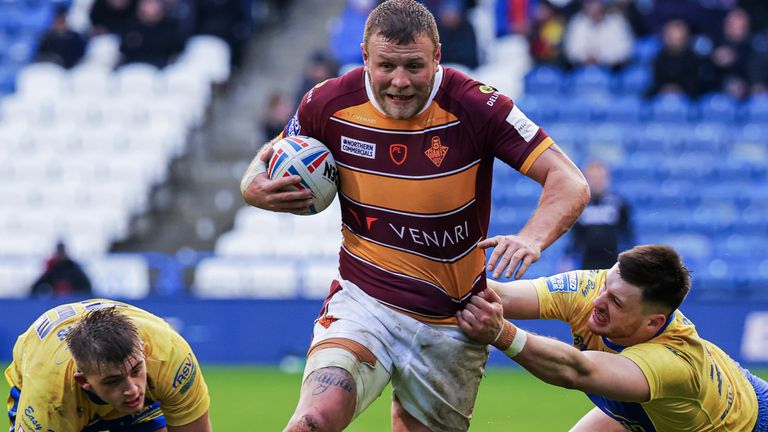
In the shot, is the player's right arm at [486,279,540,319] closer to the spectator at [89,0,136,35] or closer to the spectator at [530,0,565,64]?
the spectator at [530,0,565,64]

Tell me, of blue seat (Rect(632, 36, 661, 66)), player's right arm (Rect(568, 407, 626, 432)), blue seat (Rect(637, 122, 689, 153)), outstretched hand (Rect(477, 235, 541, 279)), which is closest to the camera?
outstretched hand (Rect(477, 235, 541, 279))

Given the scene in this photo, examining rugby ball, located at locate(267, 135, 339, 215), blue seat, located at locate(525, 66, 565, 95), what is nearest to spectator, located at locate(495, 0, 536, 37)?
blue seat, located at locate(525, 66, 565, 95)

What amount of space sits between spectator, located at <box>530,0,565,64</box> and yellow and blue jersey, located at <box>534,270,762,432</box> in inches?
395

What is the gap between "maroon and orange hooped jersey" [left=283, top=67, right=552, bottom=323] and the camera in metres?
5.93

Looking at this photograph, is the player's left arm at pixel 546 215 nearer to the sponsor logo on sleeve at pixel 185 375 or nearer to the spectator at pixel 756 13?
the sponsor logo on sleeve at pixel 185 375

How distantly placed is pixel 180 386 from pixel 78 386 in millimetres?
507

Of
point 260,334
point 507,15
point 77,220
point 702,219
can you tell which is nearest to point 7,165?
point 77,220

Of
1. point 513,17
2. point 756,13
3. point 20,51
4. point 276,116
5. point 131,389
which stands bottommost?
point 276,116

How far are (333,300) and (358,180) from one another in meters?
0.63

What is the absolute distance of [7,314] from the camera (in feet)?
44.1

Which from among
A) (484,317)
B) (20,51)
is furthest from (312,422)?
(20,51)

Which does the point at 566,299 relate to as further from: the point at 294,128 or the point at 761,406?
the point at 294,128

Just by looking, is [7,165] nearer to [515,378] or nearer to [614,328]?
[515,378]

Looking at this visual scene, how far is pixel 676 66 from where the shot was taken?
1598 centimetres
